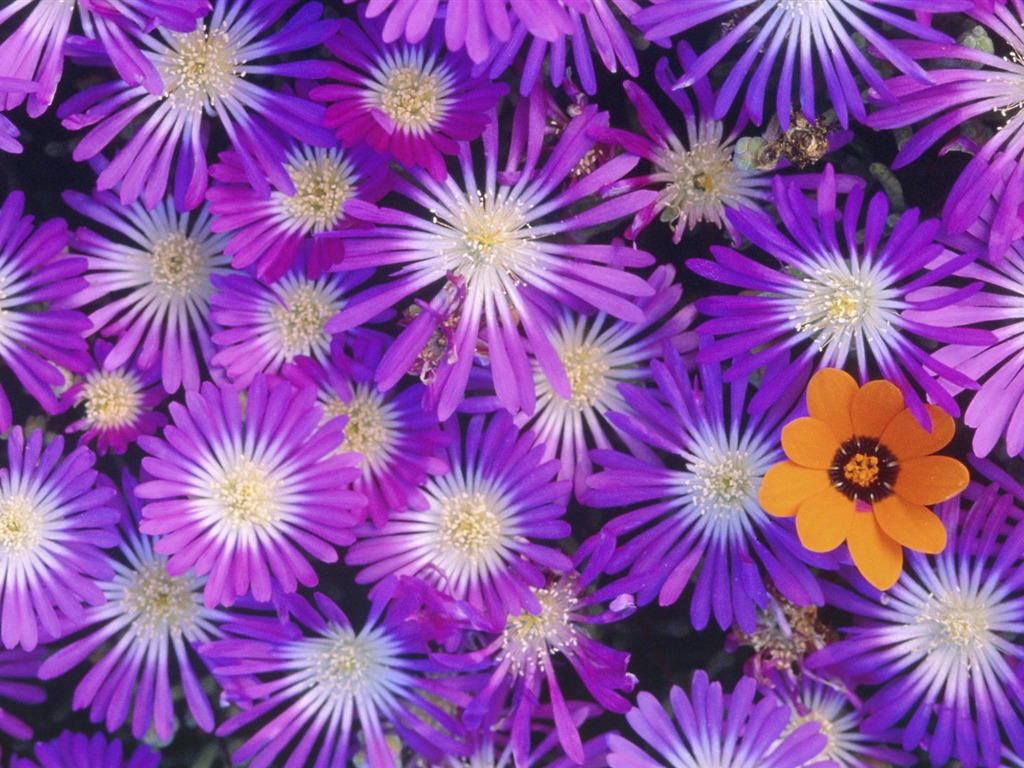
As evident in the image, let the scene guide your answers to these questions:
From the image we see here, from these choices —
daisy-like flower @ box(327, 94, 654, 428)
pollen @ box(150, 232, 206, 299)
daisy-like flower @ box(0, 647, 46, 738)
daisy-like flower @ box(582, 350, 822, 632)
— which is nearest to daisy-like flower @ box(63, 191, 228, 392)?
pollen @ box(150, 232, 206, 299)

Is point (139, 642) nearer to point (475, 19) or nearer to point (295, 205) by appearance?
point (295, 205)

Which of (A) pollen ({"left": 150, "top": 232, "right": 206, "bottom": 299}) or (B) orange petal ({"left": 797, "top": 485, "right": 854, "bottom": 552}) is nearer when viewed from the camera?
(B) orange petal ({"left": 797, "top": 485, "right": 854, "bottom": 552})

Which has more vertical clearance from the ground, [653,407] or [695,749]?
[653,407]

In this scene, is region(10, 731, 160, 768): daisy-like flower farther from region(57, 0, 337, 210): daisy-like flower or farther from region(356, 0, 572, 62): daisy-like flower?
region(356, 0, 572, 62): daisy-like flower

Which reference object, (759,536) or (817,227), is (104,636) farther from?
(817,227)

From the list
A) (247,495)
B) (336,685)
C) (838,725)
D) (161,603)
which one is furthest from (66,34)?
(838,725)

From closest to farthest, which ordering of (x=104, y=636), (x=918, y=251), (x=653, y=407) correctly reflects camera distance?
(x=918, y=251) < (x=653, y=407) < (x=104, y=636)

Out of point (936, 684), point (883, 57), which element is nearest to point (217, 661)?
point (936, 684)
